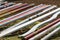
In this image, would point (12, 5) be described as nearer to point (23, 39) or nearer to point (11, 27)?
point (11, 27)

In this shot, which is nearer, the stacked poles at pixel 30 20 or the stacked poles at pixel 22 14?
the stacked poles at pixel 30 20

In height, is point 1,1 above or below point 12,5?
above

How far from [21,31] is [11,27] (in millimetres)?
304

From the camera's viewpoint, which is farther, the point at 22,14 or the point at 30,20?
the point at 22,14

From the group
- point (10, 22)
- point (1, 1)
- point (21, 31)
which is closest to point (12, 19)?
point (10, 22)

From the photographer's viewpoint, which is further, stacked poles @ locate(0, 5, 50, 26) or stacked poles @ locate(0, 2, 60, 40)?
stacked poles @ locate(0, 5, 50, 26)

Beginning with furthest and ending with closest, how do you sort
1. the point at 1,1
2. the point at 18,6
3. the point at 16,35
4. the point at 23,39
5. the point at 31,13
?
the point at 1,1 < the point at 18,6 < the point at 31,13 < the point at 16,35 < the point at 23,39

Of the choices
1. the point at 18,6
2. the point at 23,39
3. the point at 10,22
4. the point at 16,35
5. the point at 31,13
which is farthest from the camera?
the point at 18,6

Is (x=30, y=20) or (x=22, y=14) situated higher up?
(x=22, y=14)

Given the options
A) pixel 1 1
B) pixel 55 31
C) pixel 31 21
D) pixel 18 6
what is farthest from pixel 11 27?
pixel 1 1

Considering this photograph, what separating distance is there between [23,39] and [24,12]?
212 centimetres

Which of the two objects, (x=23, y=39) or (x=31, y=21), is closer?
(x=23, y=39)

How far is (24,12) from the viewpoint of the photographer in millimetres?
7629

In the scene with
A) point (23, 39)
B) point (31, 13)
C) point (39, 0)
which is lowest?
point (23, 39)
